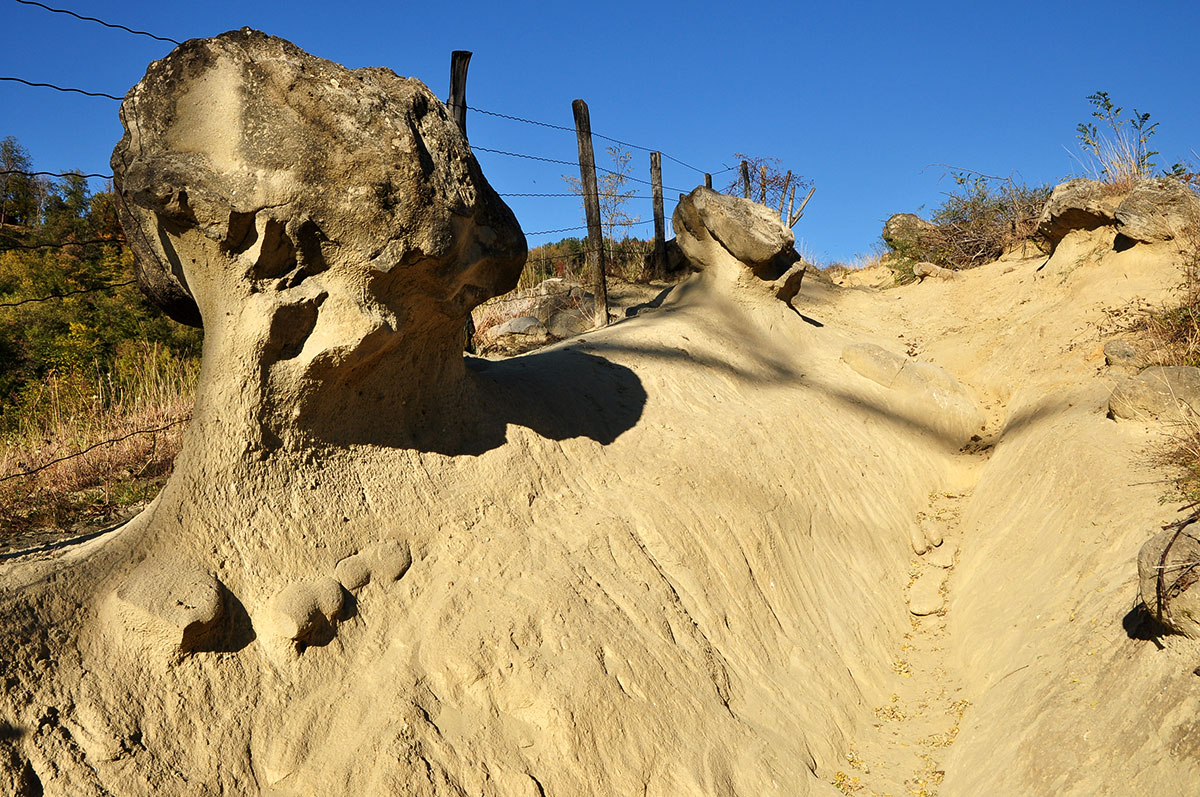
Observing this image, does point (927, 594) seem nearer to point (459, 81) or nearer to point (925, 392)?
point (925, 392)

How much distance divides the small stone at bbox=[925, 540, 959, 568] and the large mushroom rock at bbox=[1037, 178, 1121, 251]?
14.2ft

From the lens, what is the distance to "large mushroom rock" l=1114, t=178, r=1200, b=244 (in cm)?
777

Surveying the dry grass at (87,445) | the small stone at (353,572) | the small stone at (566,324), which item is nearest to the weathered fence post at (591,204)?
the small stone at (566,324)

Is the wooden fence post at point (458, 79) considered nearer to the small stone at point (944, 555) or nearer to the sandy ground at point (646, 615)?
the sandy ground at point (646, 615)

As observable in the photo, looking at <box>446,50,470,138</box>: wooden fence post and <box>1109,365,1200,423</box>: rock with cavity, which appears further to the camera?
<box>446,50,470,138</box>: wooden fence post

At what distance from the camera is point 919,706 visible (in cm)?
484

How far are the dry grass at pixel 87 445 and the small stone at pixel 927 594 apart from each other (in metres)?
4.82

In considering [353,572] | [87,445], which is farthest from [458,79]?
[353,572]

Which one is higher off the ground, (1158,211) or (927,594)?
(1158,211)

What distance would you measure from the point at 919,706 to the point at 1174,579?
67.5 inches

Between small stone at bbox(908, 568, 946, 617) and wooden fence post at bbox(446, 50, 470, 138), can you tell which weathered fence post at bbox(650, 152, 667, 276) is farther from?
small stone at bbox(908, 568, 946, 617)

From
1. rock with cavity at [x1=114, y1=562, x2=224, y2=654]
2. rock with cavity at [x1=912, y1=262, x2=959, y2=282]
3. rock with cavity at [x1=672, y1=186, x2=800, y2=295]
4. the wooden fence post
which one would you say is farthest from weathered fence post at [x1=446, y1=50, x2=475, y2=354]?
rock with cavity at [x1=912, y1=262, x2=959, y2=282]

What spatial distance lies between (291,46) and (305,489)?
175 centimetres

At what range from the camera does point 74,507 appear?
5172 mm
